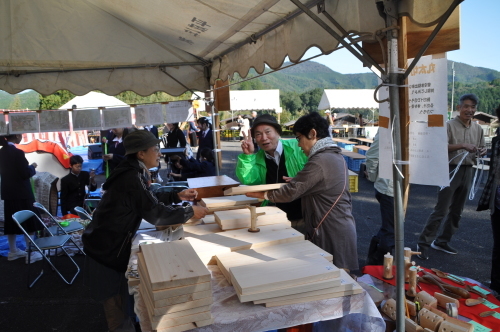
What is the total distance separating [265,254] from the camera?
1825 millimetres

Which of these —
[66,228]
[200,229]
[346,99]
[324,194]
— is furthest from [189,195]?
[346,99]

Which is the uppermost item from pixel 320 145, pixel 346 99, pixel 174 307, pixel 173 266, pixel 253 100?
pixel 253 100

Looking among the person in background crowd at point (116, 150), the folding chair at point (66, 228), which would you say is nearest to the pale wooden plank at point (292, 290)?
the folding chair at point (66, 228)

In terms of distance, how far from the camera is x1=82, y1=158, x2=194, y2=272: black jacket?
2229 mm

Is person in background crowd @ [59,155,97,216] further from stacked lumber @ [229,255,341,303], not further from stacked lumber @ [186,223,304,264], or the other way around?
stacked lumber @ [229,255,341,303]

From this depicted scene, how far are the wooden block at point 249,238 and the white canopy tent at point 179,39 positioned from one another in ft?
2.10

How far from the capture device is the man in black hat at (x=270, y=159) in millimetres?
2893

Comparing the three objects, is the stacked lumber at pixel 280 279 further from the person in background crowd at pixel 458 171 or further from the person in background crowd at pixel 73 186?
the person in background crowd at pixel 73 186

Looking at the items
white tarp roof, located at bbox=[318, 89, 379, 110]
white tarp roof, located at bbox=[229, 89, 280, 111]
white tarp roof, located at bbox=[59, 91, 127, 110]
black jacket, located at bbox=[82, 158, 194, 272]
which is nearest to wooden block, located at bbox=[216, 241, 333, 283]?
black jacket, located at bbox=[82, 158, 194, 272]

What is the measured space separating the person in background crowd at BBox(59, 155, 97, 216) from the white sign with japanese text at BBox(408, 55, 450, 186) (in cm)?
541

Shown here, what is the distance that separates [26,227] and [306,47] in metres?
4.49

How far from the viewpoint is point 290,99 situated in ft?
222

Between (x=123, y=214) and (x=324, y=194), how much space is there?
135cm

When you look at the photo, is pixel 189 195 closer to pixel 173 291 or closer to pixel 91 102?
pixel 173 291
